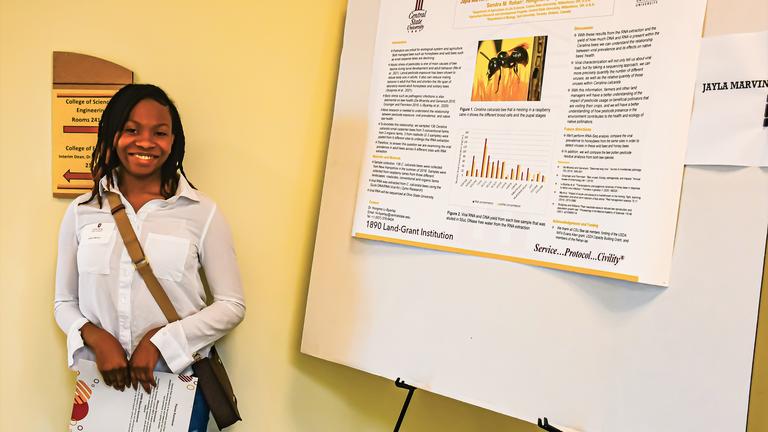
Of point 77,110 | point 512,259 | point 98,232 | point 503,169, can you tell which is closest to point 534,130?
point 503,169

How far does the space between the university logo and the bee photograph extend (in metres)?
0.17

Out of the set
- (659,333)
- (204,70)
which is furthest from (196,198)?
(659,333)

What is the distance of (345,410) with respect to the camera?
1.50 m

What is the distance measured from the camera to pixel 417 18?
4.18 ft

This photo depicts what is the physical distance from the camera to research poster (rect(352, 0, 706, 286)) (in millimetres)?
987

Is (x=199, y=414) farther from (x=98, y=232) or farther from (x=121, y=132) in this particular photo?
(x=121, y=132)

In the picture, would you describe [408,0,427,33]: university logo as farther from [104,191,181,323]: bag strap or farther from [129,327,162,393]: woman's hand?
[129,327,162,393]: woman's hand

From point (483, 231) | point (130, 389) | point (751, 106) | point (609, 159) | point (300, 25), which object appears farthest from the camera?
point (300, 25)

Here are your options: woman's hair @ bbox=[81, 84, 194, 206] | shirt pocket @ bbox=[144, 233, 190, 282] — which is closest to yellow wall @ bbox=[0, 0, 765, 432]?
woman's hair @ bbox=[81, 84, 194, 206]

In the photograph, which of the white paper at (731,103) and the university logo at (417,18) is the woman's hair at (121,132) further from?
the white paper at (731,103)

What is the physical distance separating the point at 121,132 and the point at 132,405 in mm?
648

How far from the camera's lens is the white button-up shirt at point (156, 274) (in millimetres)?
1282

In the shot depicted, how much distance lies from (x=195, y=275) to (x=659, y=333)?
1.03 meters

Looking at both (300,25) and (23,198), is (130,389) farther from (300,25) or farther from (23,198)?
(300,25)
